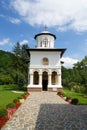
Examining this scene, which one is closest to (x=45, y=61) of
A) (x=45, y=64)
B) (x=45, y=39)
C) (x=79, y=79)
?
(x=45, y=64)

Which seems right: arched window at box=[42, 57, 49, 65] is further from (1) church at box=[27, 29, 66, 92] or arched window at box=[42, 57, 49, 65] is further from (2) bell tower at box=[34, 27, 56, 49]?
(2) bell tower at box=[34, 27, 56, 49]

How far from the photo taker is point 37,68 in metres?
34.5

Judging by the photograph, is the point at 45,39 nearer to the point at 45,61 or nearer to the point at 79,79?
the point at 45,61

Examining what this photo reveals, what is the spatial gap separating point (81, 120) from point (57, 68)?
82.4 feet

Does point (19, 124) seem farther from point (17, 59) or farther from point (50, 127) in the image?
point (17, 59)

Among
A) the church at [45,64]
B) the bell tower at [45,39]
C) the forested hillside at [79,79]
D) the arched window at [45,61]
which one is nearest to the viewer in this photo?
the church at [45,64]

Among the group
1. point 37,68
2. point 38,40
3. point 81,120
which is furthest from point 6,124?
point 38,40

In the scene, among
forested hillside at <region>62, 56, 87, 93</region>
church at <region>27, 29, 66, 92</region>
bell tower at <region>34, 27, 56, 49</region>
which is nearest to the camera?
church at <region>27, 29, 66, 92</region>

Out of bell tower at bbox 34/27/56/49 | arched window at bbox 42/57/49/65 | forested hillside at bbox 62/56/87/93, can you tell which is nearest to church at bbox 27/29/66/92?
arched window at bbox 42/57/49/65

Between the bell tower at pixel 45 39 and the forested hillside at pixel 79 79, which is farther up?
the bell tower at pixel 45 39

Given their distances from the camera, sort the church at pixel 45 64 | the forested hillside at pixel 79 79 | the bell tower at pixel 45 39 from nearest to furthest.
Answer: the church at pixel 45 64
the forested hillside at pixel 79 79
the bell tower at pixel 45 39

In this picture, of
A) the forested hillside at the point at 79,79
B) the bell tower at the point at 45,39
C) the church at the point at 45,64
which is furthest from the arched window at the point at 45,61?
the forested hillside at the point at 79,79

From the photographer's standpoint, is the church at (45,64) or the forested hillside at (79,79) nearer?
the church at (45,64)

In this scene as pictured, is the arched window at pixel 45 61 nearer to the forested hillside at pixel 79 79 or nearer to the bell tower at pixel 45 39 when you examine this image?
the bell tower at pixel 45 39
